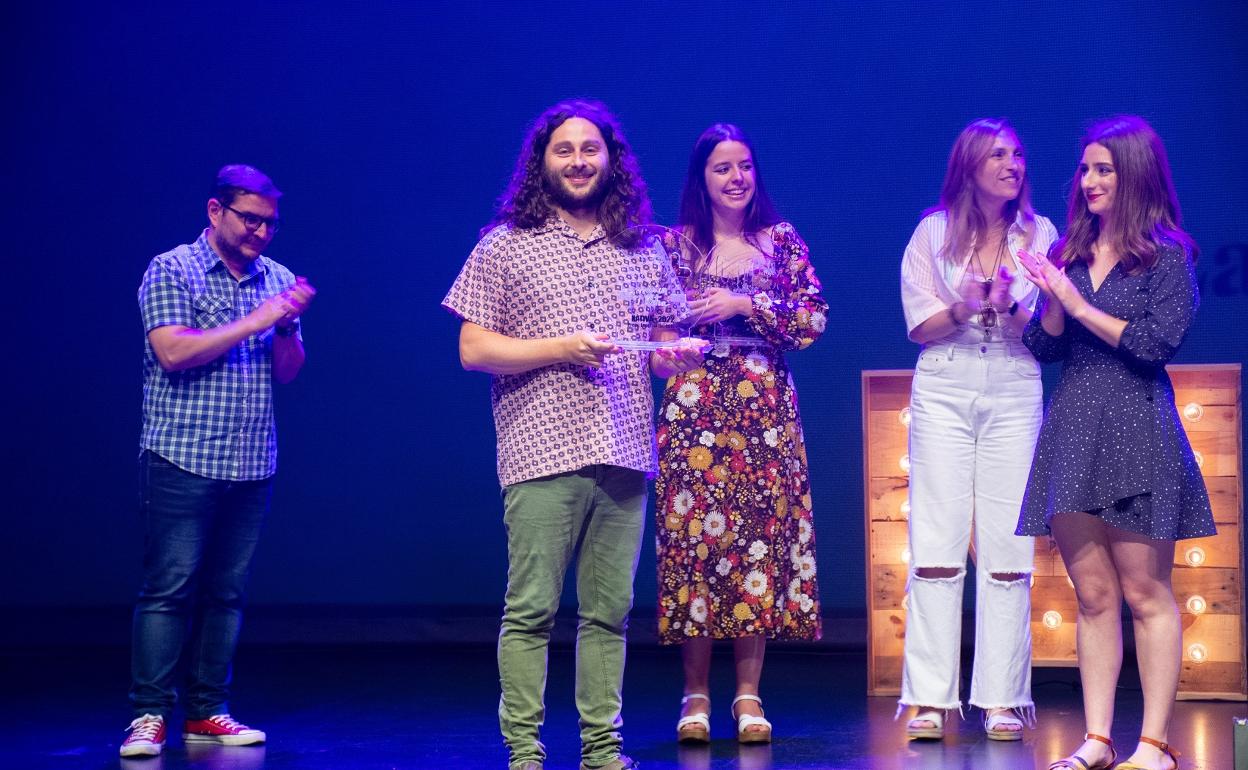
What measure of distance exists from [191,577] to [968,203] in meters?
2.35

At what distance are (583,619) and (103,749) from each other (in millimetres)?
1530

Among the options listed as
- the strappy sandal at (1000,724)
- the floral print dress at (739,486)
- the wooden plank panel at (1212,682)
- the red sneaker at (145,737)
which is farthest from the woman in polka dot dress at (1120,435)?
the red sneaker at (145,737)

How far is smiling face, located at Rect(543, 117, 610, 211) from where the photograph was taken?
10.4ft

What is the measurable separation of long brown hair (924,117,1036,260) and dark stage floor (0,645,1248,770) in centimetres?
136

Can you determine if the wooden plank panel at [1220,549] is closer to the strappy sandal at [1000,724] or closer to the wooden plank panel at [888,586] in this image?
the wooden plank panel at [888,586]

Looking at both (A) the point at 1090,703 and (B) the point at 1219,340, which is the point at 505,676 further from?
(B) the point at 1219,340

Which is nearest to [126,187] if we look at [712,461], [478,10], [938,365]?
[478,10]

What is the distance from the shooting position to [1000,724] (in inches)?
149

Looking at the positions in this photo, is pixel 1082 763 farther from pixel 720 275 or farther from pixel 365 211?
pixel 365 211

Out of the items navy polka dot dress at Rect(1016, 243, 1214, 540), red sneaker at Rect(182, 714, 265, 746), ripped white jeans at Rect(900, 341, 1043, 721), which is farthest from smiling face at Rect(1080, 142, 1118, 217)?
red sneaker at Rect(182, 714, 265, 746)

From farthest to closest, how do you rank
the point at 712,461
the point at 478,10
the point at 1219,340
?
1. the point at 478,10
2. the point at 1219,340
3. the point at 712,461

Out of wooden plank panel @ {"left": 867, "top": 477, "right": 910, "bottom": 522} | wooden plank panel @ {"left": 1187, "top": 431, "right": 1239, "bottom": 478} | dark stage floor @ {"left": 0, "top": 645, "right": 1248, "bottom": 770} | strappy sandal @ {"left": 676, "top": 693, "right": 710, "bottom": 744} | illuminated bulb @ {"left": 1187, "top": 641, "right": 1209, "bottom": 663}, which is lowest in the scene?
dark stage floor @ {"left": 0, "top": 645, "right": 1248, "bottom": 770}

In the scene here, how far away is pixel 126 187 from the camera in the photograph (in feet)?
18.8

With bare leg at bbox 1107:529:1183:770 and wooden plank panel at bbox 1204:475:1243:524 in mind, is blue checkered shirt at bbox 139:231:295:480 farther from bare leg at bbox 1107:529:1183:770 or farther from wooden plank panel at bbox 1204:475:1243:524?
wooden plank panel at bbox 1204:475:1243:524
